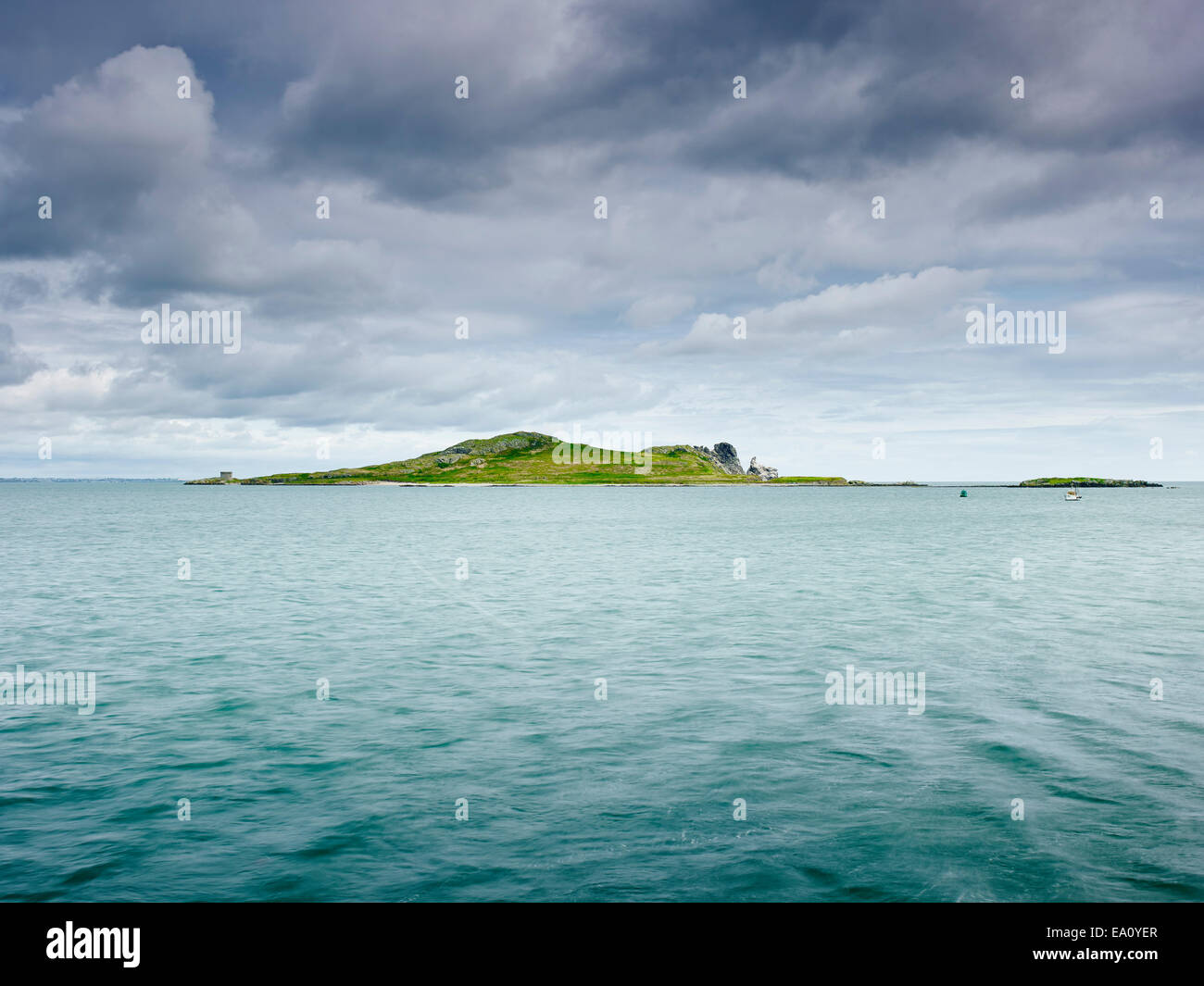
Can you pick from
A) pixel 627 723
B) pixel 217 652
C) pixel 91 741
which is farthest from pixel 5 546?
pixel 627 723

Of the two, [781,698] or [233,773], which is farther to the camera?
[781,698]

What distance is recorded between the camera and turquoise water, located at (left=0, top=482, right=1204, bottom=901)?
13.0 meters

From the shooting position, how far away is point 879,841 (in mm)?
13992

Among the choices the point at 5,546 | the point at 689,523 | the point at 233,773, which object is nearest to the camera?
the point at 233,773

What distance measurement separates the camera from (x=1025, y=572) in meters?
62.6

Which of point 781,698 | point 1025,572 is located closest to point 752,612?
point 781,698

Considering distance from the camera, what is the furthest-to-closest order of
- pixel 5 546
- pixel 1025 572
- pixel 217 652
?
pixel 5 546 → pixel 1025 572 → pixel 217 652

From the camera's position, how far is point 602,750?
19.3 meters

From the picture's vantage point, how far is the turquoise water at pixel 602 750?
13.0 metres
